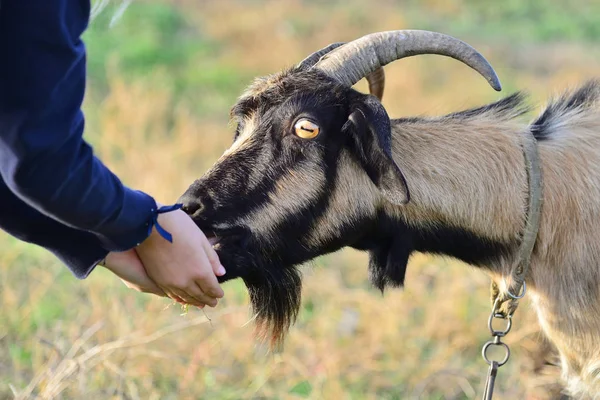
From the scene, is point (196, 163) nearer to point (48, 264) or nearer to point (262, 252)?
point (48, 264)

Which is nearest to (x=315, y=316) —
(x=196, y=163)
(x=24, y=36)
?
(x=196, y=163)

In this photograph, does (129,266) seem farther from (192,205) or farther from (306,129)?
(306,129)

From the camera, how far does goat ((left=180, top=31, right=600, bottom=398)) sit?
2.93 m

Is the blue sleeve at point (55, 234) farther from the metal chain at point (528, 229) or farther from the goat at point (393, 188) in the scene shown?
the metal chain at point (528, 229)

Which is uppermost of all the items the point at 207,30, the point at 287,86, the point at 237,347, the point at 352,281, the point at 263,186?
the point at 287,86

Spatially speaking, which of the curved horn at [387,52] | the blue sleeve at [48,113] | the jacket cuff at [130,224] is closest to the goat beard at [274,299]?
the curved horn at [387,52]

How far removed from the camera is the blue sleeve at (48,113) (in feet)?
5.63

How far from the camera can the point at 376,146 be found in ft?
9.41

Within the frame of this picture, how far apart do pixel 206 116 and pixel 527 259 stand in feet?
27.5

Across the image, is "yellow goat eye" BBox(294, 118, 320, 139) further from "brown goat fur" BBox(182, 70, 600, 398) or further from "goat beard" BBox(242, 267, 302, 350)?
"goat beard" BBox(242, 267, 302, 350)

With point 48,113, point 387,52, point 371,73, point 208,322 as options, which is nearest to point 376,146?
point 387,52

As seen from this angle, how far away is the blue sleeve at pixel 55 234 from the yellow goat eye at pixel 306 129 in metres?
0.91

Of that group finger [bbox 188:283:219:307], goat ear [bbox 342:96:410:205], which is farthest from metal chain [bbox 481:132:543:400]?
finger [bbox 188:283:219:307]

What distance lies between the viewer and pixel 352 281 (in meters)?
6.57
